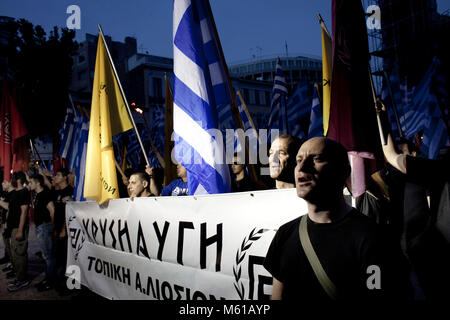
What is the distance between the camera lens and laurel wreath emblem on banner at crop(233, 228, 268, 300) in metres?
2.52

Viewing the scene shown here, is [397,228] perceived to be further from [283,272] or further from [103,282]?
[103,282]

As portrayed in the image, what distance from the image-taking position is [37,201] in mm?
5605

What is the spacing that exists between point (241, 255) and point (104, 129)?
9.33ft

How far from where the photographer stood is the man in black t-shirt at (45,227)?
215 inches

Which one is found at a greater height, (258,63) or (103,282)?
(258,63)

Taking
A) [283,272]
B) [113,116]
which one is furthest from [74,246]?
[283,272]

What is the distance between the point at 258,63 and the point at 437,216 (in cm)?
6302

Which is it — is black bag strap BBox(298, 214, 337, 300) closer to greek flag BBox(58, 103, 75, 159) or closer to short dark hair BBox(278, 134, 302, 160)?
short dark hair BBox(278, 134, 302, 160)

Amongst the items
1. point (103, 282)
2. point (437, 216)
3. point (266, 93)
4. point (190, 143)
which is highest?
point (266, 93)

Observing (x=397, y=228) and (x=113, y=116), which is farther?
(x=113, y=116)

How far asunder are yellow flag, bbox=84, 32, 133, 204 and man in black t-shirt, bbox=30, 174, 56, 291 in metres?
1.73

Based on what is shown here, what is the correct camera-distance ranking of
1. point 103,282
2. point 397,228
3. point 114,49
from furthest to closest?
point 114,49 → point 103,282 → point 397,228

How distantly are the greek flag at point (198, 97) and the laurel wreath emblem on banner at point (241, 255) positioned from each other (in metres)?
0.79

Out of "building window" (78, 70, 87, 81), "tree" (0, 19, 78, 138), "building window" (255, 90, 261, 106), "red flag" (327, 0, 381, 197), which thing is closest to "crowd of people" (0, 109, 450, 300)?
"red flag" (327, 0, 381, 197)
